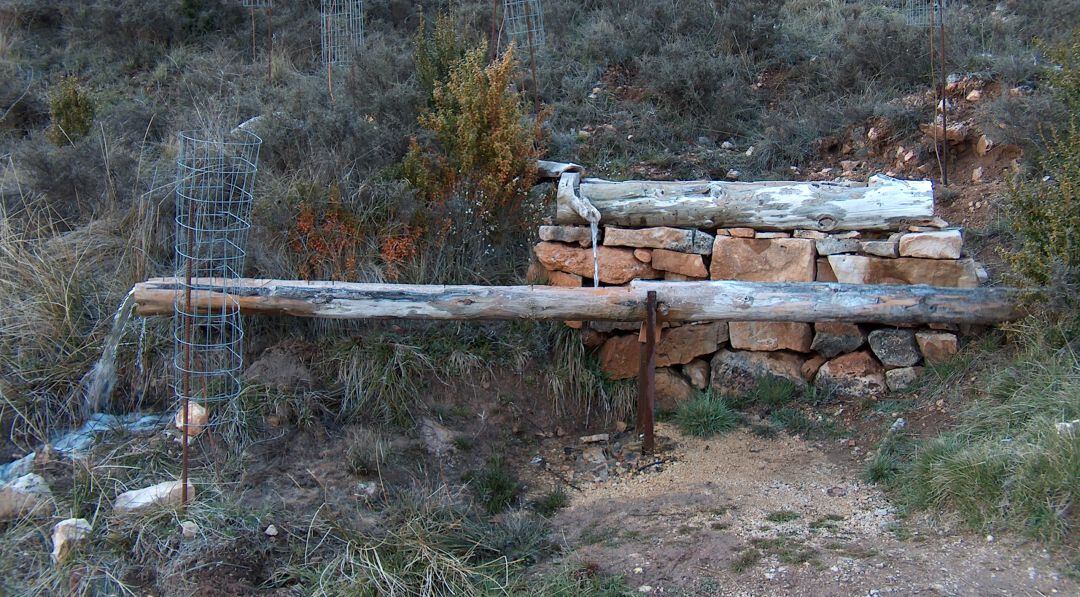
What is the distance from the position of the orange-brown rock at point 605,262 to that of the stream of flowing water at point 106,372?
8.99 feet

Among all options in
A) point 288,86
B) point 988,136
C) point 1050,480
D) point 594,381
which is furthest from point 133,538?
point 988,136

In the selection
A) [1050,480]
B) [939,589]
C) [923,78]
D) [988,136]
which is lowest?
[939,589]

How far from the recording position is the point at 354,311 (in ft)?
17.0

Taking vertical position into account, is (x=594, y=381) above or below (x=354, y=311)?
below

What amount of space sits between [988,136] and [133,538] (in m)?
6.57

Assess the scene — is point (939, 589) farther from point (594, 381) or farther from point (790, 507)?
point (594, 381)

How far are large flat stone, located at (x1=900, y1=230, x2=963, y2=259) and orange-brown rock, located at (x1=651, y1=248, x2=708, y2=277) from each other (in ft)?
4.11

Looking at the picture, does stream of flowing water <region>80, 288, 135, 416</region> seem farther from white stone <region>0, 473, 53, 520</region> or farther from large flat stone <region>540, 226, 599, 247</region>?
large flat stone <region>540, 226, 599, 247</region>

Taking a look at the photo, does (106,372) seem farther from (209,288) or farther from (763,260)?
(763,260)

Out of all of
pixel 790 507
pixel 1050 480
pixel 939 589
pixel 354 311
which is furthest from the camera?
pixel 354 311

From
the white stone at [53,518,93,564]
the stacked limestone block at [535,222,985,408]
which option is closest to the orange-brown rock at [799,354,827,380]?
the stacked limestone block at [535,222,985,408]

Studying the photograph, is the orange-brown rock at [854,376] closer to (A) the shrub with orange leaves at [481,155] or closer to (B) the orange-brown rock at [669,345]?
(B) the orange-brown rock at [669,345]

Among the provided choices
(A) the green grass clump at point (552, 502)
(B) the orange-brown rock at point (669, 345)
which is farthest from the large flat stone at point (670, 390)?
(A) the green grass clump at point (552, 502)

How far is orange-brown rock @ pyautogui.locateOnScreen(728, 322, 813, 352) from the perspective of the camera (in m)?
5.65
